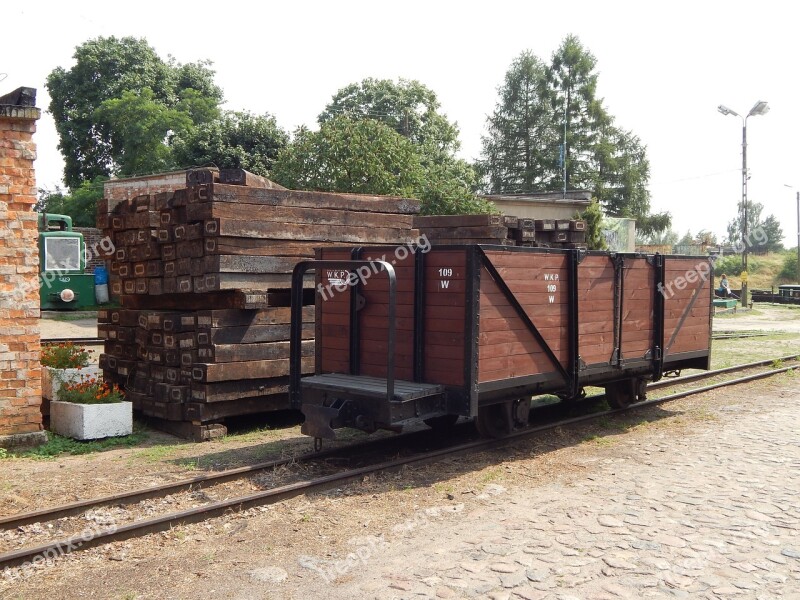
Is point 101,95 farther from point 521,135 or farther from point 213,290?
point 213,290

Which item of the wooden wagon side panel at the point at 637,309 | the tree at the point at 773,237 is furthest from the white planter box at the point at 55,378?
the tree at the point at 773,237

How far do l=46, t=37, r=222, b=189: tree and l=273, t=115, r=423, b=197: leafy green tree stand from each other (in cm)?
2455

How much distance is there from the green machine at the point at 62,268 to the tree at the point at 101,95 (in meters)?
19.4

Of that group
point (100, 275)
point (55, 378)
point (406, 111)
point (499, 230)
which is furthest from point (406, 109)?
point (55, 378)

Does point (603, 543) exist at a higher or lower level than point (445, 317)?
lower

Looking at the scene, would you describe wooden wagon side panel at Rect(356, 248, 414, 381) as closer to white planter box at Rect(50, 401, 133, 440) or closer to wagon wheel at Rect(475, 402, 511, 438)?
wagon wheel at Rect(475, 402, 511, 438)

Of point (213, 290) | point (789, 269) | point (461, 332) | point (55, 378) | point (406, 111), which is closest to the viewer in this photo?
point (461, 332)

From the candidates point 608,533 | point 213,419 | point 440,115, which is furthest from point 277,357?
point 440,115

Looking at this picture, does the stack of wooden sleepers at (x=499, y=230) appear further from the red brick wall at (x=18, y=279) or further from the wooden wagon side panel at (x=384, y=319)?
the red brick wall at (x=18, y=279)

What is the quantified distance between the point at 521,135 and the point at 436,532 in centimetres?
5099

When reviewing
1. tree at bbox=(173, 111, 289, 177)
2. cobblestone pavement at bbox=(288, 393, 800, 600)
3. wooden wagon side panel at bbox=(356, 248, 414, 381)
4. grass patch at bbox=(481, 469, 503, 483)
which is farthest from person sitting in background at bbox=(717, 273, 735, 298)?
wooden wagon side panel at bbox=(356, 248, 414, 381)

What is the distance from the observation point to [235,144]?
3112 cm

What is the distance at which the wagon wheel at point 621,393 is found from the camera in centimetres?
1045

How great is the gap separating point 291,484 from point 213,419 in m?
2.71
